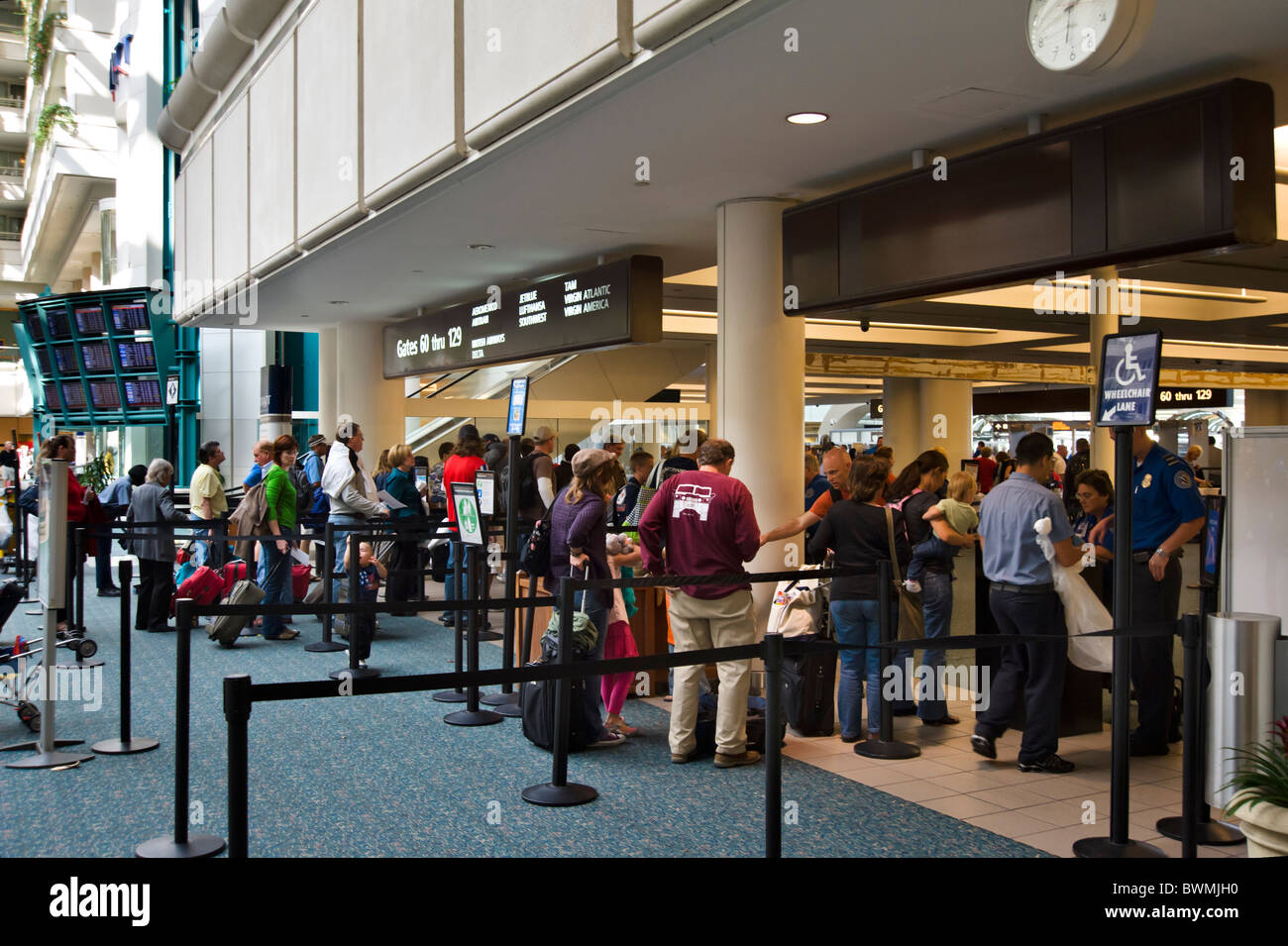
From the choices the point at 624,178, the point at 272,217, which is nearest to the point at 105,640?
the point at 272,217

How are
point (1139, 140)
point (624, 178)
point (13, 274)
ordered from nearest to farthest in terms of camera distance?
point (1139, 140) → point (624, 178) → point (13, 274)

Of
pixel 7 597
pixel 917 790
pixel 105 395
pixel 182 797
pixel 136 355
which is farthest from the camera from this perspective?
pixel 105 395

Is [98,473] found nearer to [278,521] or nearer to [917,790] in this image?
[278,521]

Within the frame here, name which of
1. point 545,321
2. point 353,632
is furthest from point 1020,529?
point 545,321

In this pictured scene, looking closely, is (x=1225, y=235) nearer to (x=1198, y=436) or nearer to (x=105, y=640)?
(x=105, y=640)

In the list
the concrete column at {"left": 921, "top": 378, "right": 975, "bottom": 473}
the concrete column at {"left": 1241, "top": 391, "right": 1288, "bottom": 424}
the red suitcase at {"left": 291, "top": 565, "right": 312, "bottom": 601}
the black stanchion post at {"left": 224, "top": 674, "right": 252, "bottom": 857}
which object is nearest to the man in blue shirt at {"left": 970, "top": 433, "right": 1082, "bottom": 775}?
the black stanchion post at {"left": 224, "top": 674, "right": 252, "bottom": 857}

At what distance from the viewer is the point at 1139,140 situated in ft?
15.4

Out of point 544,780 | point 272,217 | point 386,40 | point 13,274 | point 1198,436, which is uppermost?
point 13,274

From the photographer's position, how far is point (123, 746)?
20.9 ft

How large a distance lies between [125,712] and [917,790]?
4423mm

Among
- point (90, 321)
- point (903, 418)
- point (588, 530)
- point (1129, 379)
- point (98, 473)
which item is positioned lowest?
point (588, 530)

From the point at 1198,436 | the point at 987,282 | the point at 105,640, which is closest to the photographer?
the point at 987,282
